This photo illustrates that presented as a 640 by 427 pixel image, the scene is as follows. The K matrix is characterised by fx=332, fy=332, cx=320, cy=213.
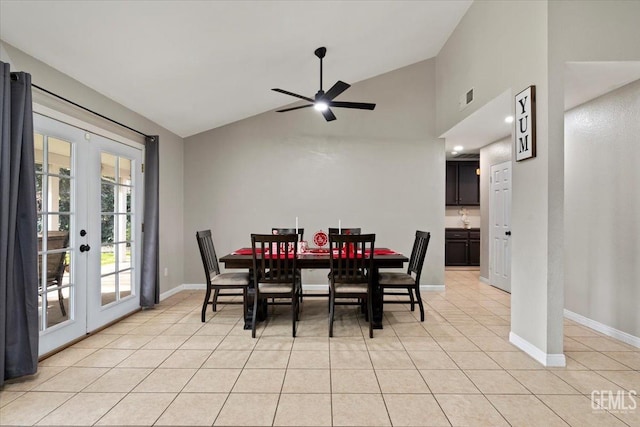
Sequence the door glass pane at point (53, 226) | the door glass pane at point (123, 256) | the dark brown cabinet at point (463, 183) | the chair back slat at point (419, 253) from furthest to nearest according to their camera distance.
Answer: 1. the dark brown cabinet at point (463, 183)
2. the door glass pane at point (123, 256)
3. the chair back slat at point (419, 253)
4. the door glass pane at point (53, 226)

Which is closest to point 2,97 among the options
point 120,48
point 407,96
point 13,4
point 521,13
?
point 13,4

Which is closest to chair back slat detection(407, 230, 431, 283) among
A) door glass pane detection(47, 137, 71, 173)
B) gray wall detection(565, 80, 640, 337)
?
gray wall detection(565, 80, 640, 337)

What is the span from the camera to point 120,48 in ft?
9.05

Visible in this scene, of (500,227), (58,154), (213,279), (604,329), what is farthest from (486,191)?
(58,154)

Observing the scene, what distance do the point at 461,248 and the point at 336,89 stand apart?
17.6 feet

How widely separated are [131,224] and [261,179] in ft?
6.62

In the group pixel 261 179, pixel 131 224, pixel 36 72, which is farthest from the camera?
pixel 261 179

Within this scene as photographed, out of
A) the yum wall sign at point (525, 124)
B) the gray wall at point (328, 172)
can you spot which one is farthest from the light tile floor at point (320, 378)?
the gray wall at point (328, 172)

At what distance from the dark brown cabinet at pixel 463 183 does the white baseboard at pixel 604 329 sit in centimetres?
400

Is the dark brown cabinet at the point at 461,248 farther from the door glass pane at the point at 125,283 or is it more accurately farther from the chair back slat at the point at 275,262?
the door glass pane at the point at 125,283

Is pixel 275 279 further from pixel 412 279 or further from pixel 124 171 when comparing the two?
pixel 124 171

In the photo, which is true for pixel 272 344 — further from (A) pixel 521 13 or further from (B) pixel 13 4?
(A) pixel 521 13

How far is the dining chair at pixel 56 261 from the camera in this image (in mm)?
2812

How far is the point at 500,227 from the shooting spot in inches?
215
